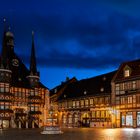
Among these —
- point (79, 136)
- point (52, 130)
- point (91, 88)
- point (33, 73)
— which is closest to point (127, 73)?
point (91, 88)

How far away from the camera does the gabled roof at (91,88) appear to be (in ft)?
283

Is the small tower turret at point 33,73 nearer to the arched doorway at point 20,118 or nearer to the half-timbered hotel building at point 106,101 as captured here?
the arched doorway at point 20,118

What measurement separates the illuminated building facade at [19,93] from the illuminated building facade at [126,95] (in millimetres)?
21806

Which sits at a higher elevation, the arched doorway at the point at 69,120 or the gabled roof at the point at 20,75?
the gabled roof at the point at 20,75

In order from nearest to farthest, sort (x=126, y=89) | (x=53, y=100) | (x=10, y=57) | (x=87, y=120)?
(x=126, y=89) < (x=87, y=120) < (x=10, y=57) < (x=53, y=100)

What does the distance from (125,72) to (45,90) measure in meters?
27.6

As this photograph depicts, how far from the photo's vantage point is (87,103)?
90.2 metres

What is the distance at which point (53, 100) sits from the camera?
4321 inches

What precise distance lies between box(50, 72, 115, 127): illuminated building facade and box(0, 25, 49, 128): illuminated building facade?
225 inches

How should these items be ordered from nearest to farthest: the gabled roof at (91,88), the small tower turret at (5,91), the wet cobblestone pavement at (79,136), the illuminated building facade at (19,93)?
the wet cobblestone pavement at (79,136)
the small tower turret at (5,91)
the illuminated building facade at (19,93)
the gabled roof at (91,88)

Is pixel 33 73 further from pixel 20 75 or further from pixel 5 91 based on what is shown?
pixel 5 91

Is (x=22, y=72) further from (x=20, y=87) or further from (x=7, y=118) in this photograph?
(x=7, y=118)

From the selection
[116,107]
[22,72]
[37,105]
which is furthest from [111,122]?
[22,72]

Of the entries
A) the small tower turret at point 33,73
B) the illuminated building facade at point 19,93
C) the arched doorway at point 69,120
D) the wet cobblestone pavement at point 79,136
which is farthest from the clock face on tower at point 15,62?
the wet cobblestone pavement at point 79,136
